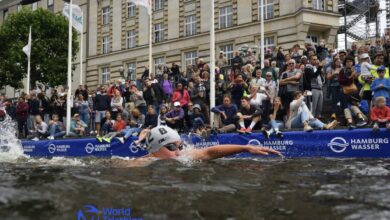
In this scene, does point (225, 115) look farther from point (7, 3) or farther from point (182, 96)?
point (7, 3)

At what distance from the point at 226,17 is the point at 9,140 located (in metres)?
24.1

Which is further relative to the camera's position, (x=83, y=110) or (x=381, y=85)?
(x=83, y=110)

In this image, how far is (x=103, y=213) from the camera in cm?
385

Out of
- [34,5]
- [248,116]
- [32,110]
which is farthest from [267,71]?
[34,5]

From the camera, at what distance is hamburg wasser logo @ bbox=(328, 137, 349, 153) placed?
10.5 m

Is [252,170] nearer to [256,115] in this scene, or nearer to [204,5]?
[256,115]

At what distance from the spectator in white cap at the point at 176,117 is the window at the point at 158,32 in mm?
29129

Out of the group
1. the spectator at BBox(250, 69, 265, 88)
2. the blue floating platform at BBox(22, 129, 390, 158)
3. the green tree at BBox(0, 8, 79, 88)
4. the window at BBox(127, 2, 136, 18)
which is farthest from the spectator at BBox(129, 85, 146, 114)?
the window at BBox(127, 2, 136, 18)

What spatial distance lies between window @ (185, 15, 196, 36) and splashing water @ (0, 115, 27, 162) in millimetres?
21981

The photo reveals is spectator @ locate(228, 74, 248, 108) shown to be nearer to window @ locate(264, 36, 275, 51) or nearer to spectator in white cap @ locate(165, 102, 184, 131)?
spectator in white cap @ locate(165, 102, 184, 131)

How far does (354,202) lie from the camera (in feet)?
13.9

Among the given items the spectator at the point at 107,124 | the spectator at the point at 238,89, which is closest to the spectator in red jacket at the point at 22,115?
the spectator at the point at 107,124

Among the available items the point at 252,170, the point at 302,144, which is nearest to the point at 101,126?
the point at 302,144

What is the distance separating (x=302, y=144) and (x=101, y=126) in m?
10.2
